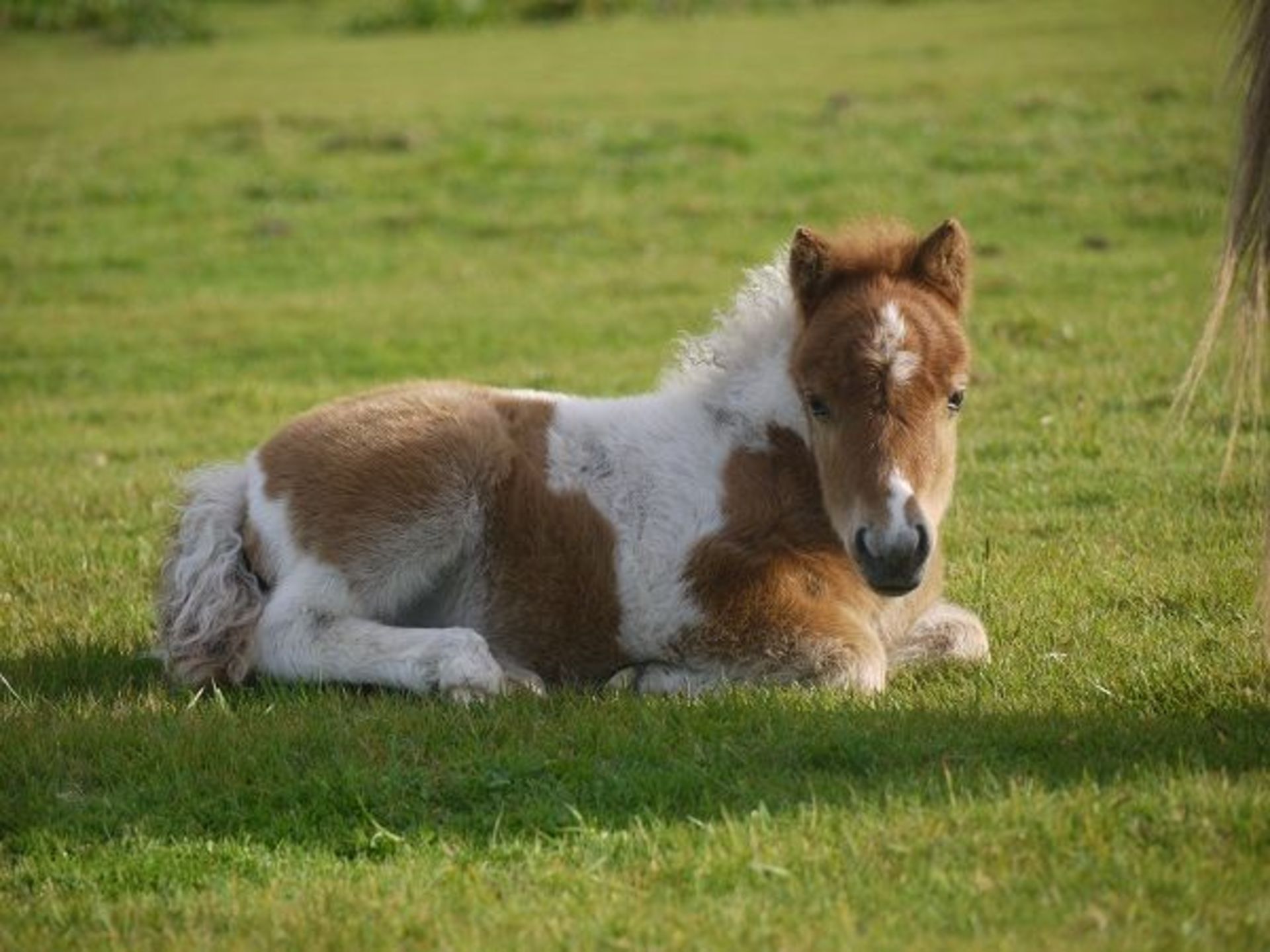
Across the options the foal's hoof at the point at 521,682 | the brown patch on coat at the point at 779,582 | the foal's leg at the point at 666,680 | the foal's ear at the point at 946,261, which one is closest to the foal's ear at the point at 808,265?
the foal's ear at the point at 946,261

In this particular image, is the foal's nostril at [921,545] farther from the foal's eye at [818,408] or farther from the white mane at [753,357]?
the white mane at [753,357]

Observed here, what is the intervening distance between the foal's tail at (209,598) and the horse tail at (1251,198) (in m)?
3.41

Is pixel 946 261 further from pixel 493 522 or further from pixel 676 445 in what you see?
pixel 493 522

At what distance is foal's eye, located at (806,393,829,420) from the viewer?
6.00 m

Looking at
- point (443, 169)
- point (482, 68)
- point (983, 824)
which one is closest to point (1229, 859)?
point (983, 824)

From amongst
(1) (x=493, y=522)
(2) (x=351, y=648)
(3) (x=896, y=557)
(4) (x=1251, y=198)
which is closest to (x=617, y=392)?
(1) (x=493, y=522)

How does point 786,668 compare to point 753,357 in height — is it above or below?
below

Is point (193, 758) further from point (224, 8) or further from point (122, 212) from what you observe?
point (224, 8)

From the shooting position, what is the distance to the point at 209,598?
21.2 ft

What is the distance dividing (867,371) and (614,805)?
1.70 metres

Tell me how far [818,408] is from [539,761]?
1.58 metres

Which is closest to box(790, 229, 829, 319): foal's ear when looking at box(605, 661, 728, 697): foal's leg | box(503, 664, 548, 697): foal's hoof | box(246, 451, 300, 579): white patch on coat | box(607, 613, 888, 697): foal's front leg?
box(607, 613, 888, 697): foal's front leg

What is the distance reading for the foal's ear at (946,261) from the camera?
20.5 feet

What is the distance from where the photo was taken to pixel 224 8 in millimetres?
38281
